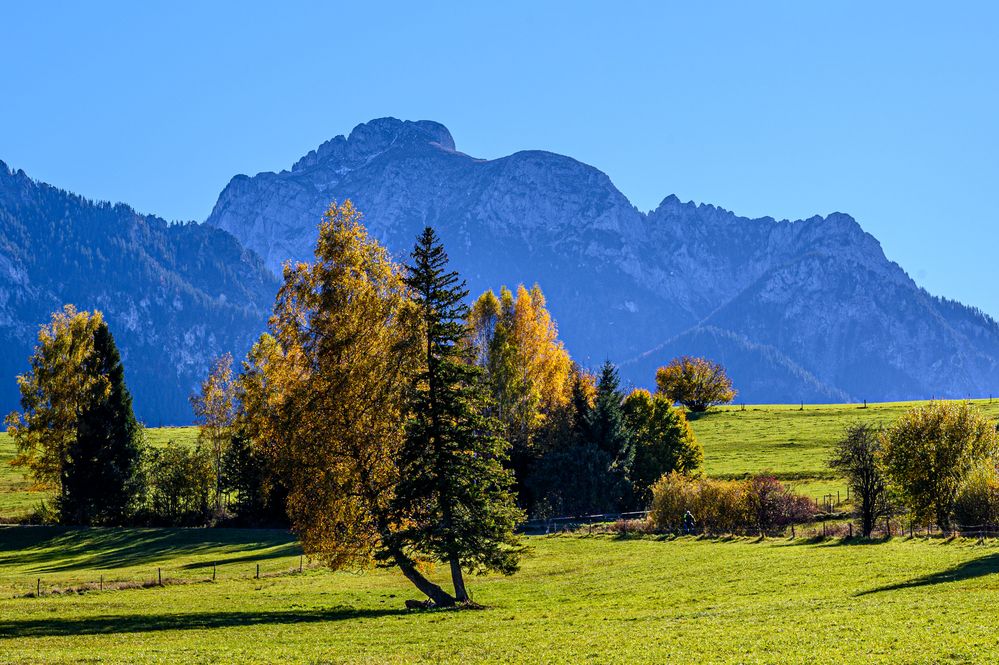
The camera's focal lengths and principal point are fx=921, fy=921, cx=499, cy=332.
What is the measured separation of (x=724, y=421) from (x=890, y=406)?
30.3 meters

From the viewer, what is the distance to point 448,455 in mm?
41562

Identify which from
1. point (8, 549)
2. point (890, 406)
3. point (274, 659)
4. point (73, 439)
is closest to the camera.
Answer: point (274, 659)

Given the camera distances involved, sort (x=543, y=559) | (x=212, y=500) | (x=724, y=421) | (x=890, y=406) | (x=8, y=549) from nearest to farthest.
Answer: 1. (x=543, y=559)
2. (x=8, y=549)
3. (x=212, y=500)
4. (x=724, y=421)
5. (x=890, y=406)

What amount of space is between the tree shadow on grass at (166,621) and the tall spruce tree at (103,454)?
44966 mm

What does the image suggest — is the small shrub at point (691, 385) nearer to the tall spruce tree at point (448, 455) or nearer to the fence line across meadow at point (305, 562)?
the fence line across meadow at point (305, 562)

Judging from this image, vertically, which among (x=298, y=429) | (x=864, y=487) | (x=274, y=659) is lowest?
(x=274, y=659)

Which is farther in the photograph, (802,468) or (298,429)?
(802,468)

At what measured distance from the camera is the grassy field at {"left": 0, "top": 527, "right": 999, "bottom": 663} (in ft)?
93.3

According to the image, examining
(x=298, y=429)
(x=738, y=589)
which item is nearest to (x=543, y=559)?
(x=738, y=589)

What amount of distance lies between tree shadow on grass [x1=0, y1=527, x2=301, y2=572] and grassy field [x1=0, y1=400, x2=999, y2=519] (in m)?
10.7

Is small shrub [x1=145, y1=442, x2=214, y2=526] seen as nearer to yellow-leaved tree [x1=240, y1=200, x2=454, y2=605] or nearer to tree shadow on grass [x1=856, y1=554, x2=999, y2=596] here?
yellow-leaved tree [x1=240, y1=200, x2=454, y2=605]

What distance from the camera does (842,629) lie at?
2928cm

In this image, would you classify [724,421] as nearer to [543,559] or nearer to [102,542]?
[543,559]

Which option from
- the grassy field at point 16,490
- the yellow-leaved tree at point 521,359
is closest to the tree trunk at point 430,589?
the yellow-leaved tree at point 521,359
